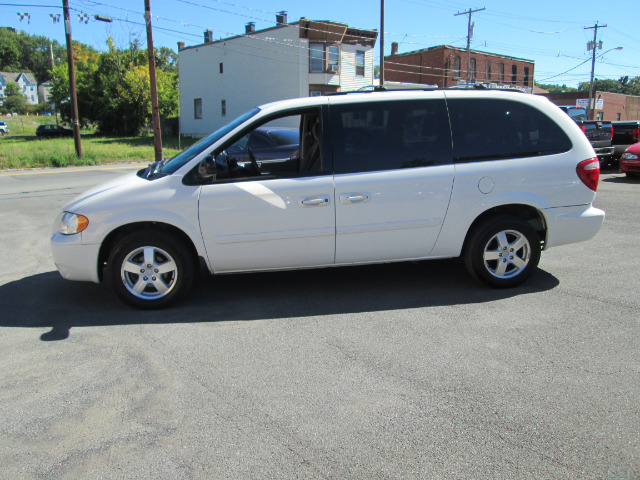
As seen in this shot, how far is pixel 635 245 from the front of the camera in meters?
7.08

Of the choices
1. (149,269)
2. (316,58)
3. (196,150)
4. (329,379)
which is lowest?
(329,379)

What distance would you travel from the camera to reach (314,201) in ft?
15.7

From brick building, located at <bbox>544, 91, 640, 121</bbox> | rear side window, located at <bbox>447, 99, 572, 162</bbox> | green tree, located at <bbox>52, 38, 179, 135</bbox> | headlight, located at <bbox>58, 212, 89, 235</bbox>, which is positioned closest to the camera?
headlight, located at <bbox>58, 212, 89, 235</bbox>

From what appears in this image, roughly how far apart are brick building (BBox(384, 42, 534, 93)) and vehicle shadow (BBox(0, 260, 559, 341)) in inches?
1817

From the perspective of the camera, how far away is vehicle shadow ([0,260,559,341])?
15.7 feet

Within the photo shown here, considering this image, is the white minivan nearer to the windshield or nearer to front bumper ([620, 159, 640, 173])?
the windshield

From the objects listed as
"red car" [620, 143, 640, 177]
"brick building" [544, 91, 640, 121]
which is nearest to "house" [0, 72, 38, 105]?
"brick building" [544, 91, 640, 121]

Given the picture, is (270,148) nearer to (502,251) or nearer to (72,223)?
(72,223)

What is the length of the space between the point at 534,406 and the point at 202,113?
149 feet

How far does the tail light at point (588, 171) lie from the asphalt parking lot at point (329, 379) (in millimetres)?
1087

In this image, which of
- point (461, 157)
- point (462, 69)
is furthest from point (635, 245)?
point (462, 69)

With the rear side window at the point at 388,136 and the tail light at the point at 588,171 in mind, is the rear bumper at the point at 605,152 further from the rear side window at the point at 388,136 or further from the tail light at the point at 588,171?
the rear side window at the point at 388,136

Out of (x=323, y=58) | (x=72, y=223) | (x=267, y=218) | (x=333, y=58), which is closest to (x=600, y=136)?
(x=267, y=218)

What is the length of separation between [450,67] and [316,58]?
65.2ft
